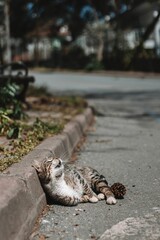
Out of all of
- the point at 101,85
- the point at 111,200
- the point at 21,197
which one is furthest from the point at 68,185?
the point at 101,85

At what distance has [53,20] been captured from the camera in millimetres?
45688

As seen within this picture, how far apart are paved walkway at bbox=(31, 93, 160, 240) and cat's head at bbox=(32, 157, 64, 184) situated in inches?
11.3

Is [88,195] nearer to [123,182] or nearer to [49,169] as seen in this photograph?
[49,169]

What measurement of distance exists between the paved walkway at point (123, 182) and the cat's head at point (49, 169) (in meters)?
0.29

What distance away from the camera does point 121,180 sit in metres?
5.42

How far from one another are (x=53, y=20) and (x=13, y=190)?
141 feet

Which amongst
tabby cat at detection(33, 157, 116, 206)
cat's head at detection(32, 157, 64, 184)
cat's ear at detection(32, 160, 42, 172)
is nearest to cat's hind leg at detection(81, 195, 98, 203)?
tabby cat at detection(33, 157, 116, 206)

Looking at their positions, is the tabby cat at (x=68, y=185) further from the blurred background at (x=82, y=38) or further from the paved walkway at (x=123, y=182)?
the blurred background at (x=82, y=38)

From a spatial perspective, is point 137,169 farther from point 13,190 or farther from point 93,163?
point 13,190

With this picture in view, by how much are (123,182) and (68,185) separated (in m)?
0.97

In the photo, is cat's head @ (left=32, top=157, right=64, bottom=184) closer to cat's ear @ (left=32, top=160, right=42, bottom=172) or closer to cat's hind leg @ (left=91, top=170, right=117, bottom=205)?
cat's ear @ (left=32, top=160, right=42, bottom=172)

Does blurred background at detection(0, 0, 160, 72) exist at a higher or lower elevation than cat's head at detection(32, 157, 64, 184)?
lower

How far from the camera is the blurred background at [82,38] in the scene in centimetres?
2953

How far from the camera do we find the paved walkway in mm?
3881
